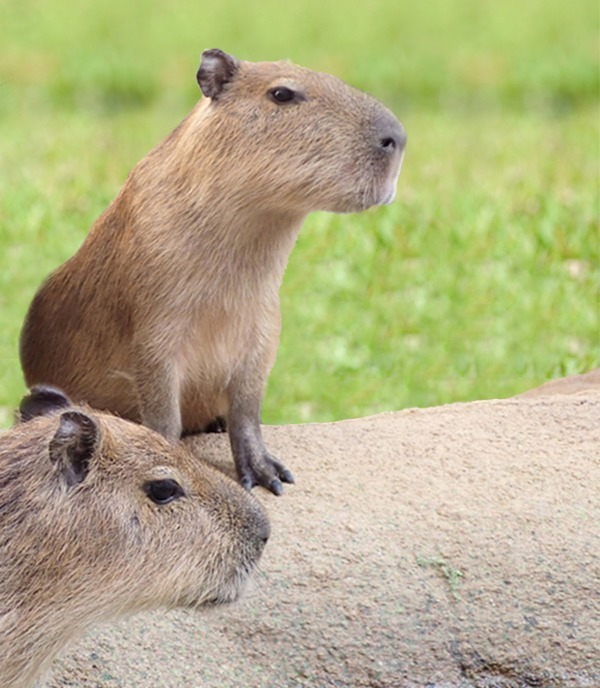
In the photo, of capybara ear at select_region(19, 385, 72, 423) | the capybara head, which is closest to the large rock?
capybara ear at select_region(19, 385, 72, 423)

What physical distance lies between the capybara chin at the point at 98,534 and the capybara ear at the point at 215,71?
3.85ft

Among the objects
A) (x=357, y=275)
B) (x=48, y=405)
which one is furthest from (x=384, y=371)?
(x=48, y=405)

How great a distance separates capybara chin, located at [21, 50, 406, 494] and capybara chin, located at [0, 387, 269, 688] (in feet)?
2.91

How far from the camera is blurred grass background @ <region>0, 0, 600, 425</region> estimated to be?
6.85 metres

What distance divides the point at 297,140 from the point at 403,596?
4.20 ft

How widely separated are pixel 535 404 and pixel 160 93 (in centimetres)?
668

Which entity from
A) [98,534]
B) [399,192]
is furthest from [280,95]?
[399,192]

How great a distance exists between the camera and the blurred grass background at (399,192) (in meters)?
6.85

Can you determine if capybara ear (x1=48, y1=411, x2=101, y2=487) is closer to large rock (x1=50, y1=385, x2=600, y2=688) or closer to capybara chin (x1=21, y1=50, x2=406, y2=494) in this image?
large rock (x1=50, y1=385, x2=600, y2=688)

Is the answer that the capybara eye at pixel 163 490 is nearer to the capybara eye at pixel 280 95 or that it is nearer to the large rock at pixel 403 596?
the large rock at pixel 403 596

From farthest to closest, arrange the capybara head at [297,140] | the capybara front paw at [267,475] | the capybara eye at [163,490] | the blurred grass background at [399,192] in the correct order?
the blurred grass background at [399,192], the capybara front paw at [267,475], the capybara head at [297,140], the capybara eye at [163,490]

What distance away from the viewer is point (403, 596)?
4043 mm

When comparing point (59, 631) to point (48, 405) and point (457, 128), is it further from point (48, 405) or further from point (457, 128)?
point (457, 128)

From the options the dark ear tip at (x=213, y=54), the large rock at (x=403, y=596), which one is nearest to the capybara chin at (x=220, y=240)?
the dark ear tip at (x=213, y=54)
